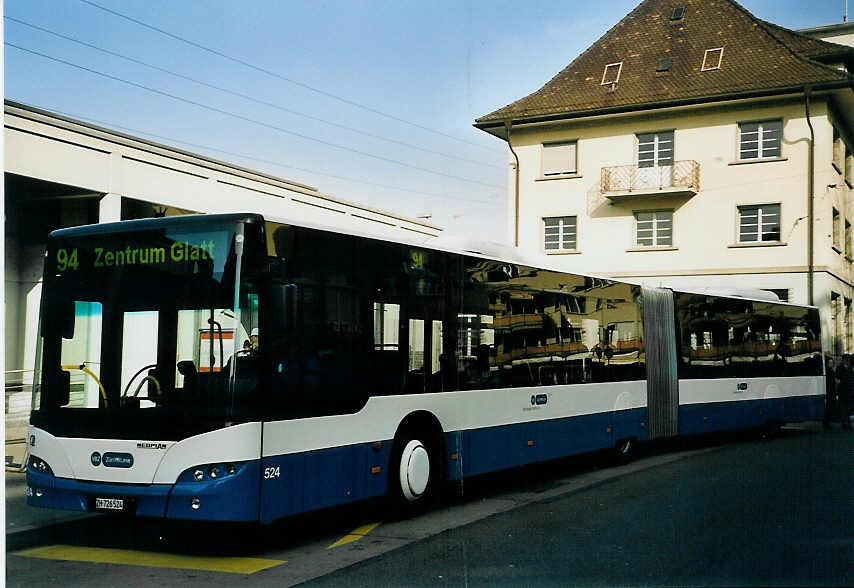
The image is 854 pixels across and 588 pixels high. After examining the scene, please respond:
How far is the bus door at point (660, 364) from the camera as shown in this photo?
16.7 m

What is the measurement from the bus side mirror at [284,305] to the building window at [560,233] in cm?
2467

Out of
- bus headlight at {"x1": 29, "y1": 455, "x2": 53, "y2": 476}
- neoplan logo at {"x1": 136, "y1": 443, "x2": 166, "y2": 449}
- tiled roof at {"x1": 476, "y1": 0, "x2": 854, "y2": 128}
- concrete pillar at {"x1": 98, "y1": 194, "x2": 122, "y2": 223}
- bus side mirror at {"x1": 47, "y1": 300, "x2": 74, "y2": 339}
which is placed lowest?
bus headlight at {"x1": 29, "y1": 455, "x2": 53, "y2": 476}

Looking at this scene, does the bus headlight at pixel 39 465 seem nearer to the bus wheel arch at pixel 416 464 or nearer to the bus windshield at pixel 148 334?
the bus windshield at pixel 148 334

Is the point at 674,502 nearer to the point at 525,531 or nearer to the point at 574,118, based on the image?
the point at 525,531

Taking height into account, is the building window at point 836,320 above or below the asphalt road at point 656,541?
above

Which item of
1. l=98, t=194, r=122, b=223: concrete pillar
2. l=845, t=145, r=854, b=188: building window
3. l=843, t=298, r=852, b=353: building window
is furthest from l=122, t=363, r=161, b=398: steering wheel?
l=845, t=145, r=854, b=188: building window

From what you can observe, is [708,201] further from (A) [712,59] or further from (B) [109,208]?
(B) [109,208]

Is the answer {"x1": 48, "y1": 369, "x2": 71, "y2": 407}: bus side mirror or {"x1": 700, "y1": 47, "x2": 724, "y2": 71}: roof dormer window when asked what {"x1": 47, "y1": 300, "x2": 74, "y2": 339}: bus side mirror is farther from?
{"x1": 700, "y1": 47, "x2": 724, "y2": 71}: roof dormer window

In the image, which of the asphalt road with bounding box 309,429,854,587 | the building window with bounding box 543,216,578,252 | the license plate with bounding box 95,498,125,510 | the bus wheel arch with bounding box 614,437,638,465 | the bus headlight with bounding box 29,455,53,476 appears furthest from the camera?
the building window with bounding box 543,216,578,252

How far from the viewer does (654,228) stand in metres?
30.2

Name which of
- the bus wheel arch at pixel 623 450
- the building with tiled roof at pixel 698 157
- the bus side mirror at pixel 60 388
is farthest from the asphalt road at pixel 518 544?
the building with tiled roof at pixel 698 157

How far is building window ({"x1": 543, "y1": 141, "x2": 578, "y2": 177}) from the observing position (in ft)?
102

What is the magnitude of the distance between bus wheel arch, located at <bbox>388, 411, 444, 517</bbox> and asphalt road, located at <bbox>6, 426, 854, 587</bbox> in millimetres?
250

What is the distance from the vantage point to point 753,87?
25.5 m
